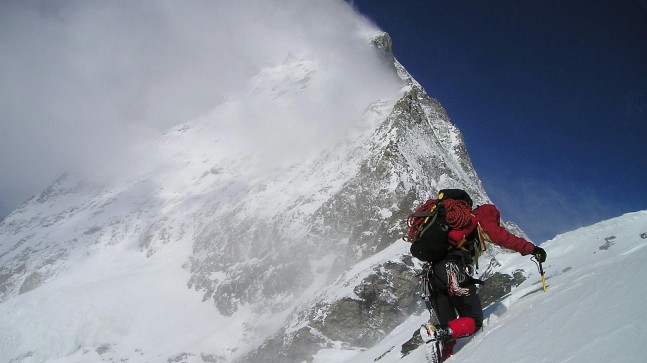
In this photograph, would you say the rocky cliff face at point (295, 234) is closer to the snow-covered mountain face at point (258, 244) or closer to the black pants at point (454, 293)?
the snow-covered mountain face at point (258, 244)

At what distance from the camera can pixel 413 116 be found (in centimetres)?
6072

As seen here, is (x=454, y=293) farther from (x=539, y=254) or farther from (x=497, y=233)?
(x=539, y=254)

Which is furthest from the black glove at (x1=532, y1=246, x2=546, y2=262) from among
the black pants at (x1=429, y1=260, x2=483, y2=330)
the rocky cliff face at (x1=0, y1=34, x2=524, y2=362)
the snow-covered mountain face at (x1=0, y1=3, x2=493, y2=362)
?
the snow-covered mountain face at (x1=0, y1=3, x2=493, y2=362)

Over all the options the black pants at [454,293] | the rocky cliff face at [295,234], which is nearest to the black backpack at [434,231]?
the black pants at [454,293]

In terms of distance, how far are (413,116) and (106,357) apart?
53519 mm

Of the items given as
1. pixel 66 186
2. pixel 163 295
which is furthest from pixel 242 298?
pixel 66 186

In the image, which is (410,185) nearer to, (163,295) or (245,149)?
(163,295)

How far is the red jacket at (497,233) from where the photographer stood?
194 inches

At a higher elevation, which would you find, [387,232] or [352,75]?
[352,75]

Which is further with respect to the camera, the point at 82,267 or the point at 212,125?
the point at 212,125

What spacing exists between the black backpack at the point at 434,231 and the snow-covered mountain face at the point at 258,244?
33849 millimetres

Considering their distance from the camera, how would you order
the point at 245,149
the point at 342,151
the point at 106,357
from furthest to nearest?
the point at 245,149
the point at 342,151
the point at 106,357

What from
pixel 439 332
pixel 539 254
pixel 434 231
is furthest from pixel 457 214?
pixel 439 332

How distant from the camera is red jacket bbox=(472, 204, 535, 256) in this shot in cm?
492
